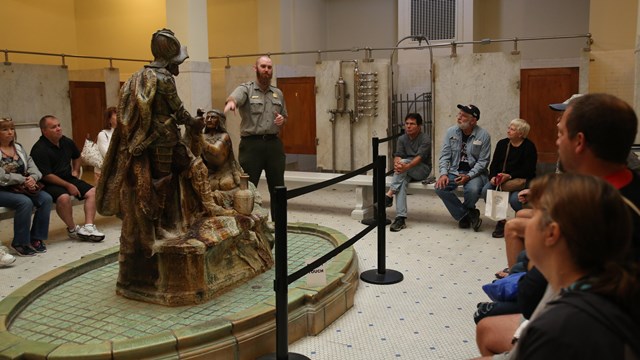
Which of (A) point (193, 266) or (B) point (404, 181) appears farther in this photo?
(B) point (404, 181)

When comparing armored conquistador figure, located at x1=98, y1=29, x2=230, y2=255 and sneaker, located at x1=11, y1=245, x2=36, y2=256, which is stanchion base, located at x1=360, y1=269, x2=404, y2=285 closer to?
armored conquistador figure, located at x1=98, y1=29, x2=230, y2=255

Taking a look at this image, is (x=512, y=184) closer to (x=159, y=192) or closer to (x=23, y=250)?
(x=159, y=192)

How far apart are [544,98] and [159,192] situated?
5640mm

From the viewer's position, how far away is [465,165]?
630 centimetres

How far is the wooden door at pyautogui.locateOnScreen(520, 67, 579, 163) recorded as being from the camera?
781cm

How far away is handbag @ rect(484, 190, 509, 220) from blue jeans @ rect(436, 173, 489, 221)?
52 cm

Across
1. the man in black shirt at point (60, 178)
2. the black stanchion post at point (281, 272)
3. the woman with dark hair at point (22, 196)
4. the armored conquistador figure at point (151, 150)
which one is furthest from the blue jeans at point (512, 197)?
the woman with dark hair at point (22, 196)

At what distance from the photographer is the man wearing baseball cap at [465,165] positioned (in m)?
6.16

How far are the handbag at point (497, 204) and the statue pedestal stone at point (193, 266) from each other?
242 centimetres

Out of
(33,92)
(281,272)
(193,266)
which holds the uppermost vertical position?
(33,92)

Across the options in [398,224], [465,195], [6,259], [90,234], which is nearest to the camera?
[6,259]

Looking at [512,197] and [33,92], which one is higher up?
[33,92]

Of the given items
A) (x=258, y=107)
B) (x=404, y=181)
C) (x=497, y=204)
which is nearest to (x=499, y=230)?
(x=497, y=204)

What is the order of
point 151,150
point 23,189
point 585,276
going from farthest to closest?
point 23,189
point 151,150
point 585,276
